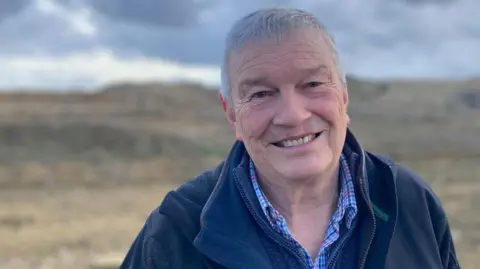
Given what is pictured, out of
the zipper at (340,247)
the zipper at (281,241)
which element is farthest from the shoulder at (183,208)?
the zipper at (340,247)

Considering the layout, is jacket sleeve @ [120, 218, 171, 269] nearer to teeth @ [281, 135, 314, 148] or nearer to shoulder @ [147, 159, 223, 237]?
shoulder @ [147, 159, 223, 237]

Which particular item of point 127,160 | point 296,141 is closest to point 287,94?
point 296,141

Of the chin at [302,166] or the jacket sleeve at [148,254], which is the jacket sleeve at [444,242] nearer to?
the chin at [302,166]

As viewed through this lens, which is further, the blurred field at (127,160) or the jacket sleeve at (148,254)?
the blurred field at (127,160)

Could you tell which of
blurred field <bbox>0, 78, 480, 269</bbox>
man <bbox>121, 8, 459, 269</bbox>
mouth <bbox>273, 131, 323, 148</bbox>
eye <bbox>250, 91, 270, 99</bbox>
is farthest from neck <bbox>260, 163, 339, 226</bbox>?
blurred field <bbox>0, 78, 480, 269</bbox>

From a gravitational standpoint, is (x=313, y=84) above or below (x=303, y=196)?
above

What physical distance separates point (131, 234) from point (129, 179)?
8412 mm

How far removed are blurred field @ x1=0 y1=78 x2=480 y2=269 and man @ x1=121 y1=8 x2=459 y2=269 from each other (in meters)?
8.36

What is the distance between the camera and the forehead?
195cm

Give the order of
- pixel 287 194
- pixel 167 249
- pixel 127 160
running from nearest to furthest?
pixel 167 249, pixel 287 194, pixel 127 160

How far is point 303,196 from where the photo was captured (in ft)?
6.78

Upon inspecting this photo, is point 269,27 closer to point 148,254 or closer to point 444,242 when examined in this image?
point 148,254

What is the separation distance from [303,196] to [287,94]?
0.31 meters

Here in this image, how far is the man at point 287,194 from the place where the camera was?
1.93 meters
